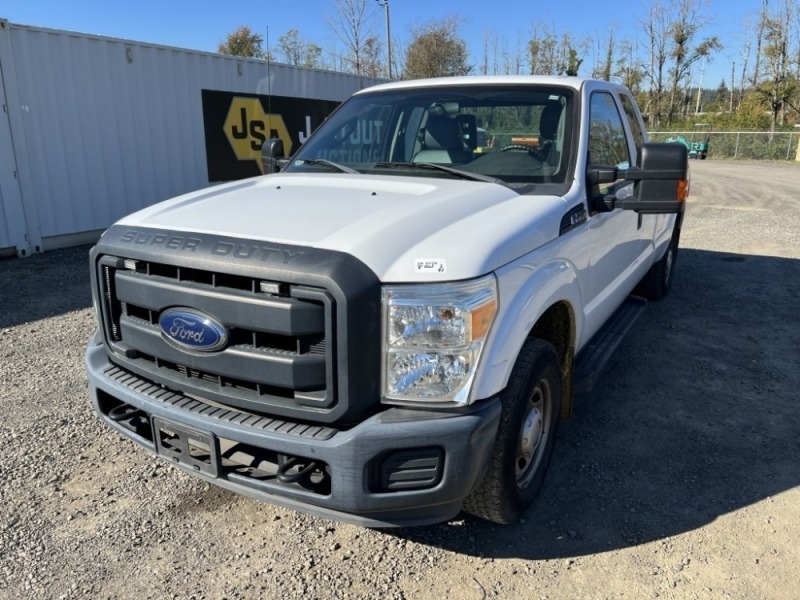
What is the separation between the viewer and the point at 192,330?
241 cm

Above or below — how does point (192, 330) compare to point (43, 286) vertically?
above

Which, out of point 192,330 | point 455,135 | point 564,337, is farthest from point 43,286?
point 564,337

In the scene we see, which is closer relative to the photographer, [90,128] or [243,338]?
[243,338]

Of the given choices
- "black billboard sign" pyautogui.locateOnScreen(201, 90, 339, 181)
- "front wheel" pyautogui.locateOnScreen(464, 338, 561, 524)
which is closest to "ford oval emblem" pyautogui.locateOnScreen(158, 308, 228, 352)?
"front wheel" pyautogui.locateOnScreen(464, 338, 561, 524)

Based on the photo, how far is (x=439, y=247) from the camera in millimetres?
2270

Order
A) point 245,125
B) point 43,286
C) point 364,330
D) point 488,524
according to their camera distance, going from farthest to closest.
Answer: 1. point 245,125
2. point 43,286
3. point 488,524
4. point 364,330

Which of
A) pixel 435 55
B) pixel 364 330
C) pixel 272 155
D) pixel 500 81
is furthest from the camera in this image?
pixel 435 55

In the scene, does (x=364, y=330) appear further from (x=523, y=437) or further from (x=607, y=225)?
(x=607, y=225)

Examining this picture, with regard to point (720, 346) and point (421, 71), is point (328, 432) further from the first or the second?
point (421, 71)

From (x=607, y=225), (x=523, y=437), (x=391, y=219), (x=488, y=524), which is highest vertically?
(x=391, y=219)

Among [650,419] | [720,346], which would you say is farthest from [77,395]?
[720,346]

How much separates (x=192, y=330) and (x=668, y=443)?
2720 millimetres

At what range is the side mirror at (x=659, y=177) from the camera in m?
2.80

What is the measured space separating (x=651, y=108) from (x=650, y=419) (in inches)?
2189
